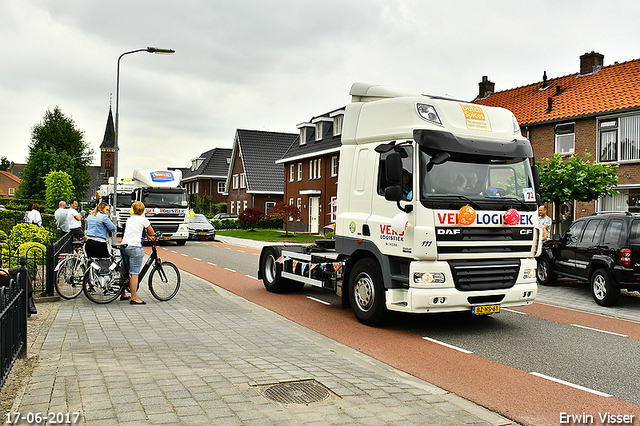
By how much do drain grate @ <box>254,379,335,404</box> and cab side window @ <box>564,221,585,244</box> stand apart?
9588 mm

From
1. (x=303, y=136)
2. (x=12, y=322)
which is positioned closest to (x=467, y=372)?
(x=12, y=322)

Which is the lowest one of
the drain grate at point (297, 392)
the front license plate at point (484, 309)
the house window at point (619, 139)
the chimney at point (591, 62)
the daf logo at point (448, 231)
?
the drain grate at point (297, 392)

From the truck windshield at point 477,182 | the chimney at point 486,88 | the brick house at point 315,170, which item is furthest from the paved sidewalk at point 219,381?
the brick house at point 315,170

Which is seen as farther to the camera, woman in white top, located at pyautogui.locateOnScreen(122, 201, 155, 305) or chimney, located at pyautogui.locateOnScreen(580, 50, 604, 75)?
chimney, located at pyautogui.locateOnScreen(580, 50, 604, 75)

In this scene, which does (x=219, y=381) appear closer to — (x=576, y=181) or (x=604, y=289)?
(x=604, y=289)

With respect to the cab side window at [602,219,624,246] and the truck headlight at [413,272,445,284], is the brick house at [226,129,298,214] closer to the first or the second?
the cab side window at [602,219,624,246]

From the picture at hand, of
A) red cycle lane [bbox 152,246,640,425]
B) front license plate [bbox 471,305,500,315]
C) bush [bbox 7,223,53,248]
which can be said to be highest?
bush [bbox 7,223,53,248]

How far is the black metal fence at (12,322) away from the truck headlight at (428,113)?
5459 mm

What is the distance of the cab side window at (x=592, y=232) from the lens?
39.1 feet

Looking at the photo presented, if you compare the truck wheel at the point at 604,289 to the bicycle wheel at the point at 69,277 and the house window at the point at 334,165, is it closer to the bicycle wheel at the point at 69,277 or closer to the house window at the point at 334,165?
the bicycle wheel at the point at 69,277

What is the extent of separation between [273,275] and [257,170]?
147ft

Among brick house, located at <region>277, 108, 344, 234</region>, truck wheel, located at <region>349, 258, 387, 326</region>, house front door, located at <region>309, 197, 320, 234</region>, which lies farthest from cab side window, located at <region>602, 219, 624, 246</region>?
house front door, located at <region>309, 197, 320, 234</region>

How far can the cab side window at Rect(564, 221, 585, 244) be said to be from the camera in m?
12.8

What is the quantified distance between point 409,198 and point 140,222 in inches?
201
